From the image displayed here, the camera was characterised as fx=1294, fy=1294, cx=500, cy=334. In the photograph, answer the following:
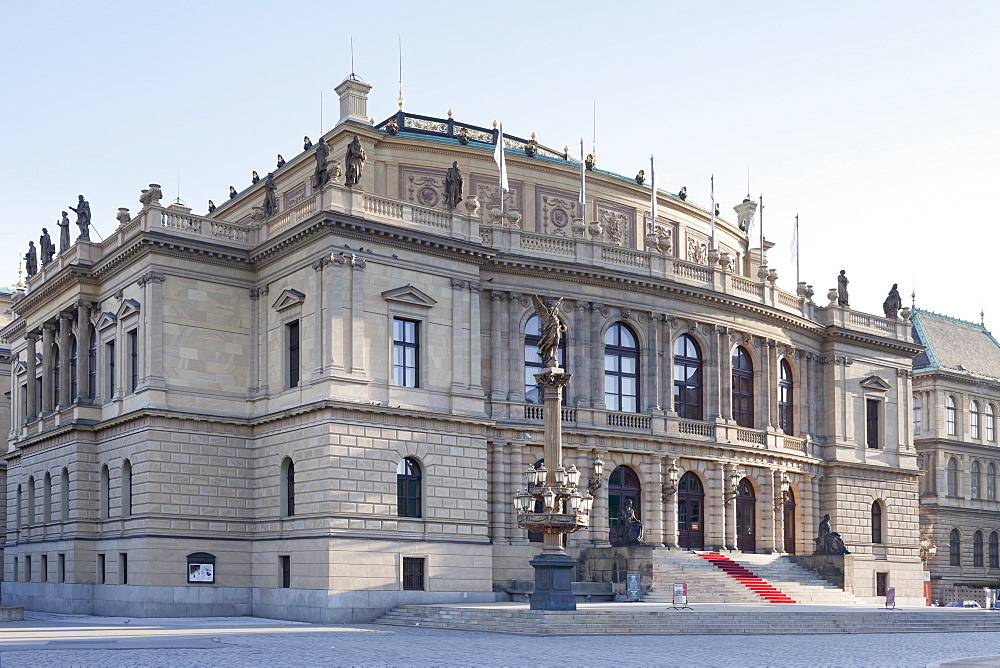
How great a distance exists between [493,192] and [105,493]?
74.9ft

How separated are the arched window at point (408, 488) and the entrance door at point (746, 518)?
19494 millimetres

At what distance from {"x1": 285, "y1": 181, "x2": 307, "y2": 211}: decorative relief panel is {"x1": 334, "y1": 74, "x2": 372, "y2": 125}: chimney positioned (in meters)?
3.89

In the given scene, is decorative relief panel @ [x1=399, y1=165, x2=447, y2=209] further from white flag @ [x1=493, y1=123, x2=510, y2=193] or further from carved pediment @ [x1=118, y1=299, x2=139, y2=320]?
carved pediment @ [x1=118, y1=299, x2=139, y2=320]

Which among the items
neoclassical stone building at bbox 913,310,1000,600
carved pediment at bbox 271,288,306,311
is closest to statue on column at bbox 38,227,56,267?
carved pediment at bbox 271,288,306,311

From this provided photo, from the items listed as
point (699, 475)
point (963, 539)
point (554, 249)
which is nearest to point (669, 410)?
point (699, 475)

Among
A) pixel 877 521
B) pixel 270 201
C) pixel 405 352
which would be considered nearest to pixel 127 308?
pixel 270 201

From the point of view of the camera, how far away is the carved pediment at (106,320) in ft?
185

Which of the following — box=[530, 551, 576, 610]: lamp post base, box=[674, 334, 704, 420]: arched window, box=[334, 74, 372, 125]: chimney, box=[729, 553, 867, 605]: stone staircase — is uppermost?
box=[334, 74, 372, 125]: chimney

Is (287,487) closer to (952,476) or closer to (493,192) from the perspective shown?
(493,192)

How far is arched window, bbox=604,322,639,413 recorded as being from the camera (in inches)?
2375

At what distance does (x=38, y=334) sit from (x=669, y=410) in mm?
31581

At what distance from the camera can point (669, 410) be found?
61.3 m

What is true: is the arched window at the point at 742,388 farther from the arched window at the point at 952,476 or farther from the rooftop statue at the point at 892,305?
the arched window at the point at 952,476

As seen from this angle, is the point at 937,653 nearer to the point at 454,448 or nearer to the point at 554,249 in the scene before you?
the point at 454,448
